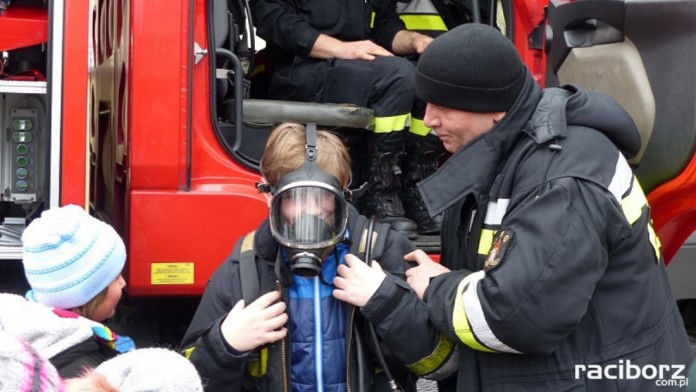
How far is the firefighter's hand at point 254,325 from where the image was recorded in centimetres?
206

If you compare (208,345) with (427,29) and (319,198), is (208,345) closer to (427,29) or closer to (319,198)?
(319,198)

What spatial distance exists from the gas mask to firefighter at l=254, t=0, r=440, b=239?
1476 millimetres

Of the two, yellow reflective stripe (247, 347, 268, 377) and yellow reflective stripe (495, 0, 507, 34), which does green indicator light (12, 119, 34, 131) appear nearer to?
yellow reflective stripe (247, 347, 268, 377)

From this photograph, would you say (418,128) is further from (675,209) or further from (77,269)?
(77,269)

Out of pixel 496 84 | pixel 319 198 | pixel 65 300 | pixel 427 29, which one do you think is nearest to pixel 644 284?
pixel 496 84

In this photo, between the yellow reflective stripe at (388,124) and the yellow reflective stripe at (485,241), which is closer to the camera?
the yellow reflective stripe at (485,241)

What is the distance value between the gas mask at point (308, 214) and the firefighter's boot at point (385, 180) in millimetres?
1503

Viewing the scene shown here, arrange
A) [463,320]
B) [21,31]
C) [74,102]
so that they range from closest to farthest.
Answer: [463,320], [74,102], [21,31]

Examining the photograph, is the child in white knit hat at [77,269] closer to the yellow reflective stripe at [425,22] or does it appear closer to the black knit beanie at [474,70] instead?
the black knit beanie at [474,70]

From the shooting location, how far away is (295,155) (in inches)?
85.4

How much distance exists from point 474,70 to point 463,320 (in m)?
0.52

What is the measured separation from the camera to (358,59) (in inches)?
147

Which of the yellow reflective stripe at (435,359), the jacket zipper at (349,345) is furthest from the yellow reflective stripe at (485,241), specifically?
the jacket zipper at (349,345)

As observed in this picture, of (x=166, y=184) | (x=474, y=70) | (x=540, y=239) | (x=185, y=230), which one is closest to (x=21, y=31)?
(x=166, y=184)
